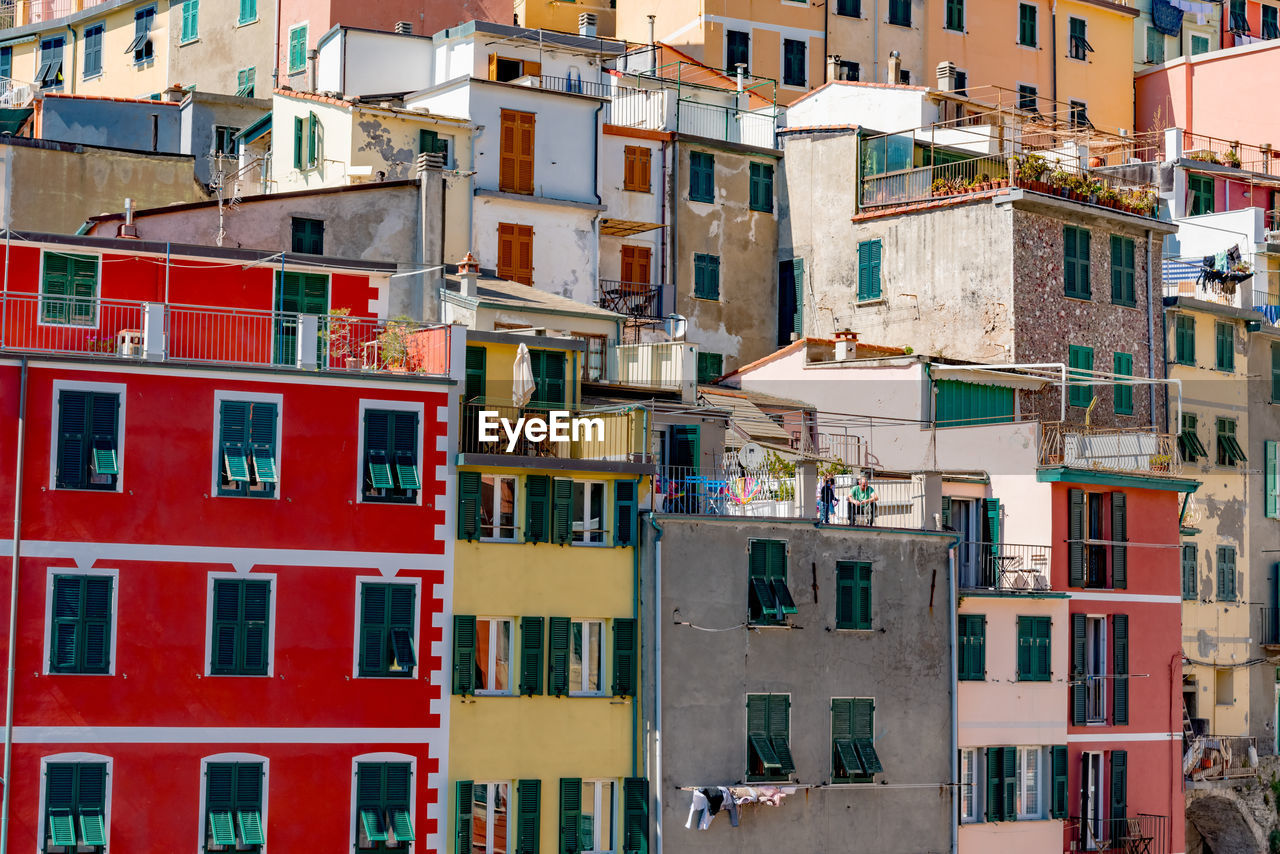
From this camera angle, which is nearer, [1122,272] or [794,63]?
[1122,272]

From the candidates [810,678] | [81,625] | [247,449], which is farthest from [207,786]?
[810,678]

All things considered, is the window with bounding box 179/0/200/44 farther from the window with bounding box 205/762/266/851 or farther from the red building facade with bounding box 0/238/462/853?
the window with bounding box 205/762/266/851

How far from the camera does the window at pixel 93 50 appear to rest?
73375 mm

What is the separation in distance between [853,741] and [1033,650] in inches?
225

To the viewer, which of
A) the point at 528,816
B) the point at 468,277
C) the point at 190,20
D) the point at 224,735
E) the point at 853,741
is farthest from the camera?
the point at 190,20

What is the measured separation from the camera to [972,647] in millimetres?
45375

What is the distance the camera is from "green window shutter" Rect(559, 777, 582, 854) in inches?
1553

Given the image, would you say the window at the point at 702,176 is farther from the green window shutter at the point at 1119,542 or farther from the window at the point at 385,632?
the window at the point at 385,632

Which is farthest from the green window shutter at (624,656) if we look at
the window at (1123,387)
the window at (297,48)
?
the window at (297,48)

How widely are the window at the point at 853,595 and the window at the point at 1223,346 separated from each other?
2054cm

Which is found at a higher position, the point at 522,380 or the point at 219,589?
the point at 522,380

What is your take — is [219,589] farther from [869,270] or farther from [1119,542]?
[869,270]

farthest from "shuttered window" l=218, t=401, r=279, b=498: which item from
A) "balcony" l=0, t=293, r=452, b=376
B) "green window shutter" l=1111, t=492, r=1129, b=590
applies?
"green window shutter" l=1111, t=492, r=1129, b=590

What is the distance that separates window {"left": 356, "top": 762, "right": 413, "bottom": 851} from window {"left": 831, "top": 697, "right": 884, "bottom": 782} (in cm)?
896
